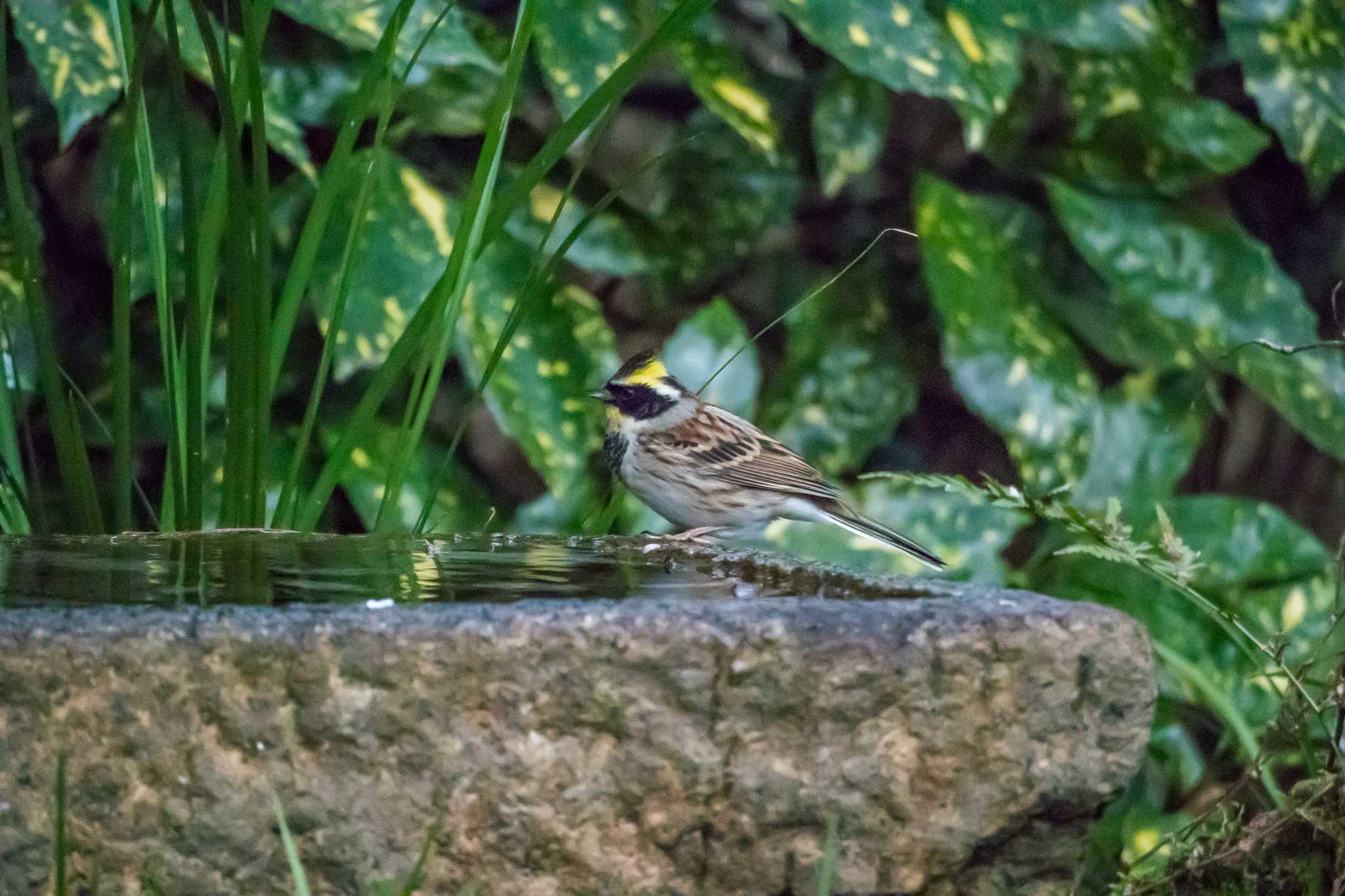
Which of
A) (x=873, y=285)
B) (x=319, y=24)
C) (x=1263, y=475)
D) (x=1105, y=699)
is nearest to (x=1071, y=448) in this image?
(x=873, y=285)

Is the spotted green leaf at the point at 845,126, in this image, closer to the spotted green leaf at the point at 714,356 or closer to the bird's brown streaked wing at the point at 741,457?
the spotted green leaf at the point at 714,356

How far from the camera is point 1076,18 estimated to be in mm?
3463

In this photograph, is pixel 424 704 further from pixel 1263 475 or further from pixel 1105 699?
pixel 1263 475

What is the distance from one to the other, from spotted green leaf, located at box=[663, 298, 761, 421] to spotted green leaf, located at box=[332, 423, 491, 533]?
526mm

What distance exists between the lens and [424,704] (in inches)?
53.9

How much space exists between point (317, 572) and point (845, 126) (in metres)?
2.12

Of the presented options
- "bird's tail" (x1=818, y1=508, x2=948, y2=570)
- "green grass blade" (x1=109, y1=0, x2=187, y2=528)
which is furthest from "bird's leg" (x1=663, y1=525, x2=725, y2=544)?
"green grass blade" (x1=109, y1=0, x2=187, y2=528)

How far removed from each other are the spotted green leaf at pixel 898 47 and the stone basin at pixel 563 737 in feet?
6.04

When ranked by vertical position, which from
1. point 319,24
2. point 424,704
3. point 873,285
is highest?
point 319,24

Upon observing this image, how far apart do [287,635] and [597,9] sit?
2.21m

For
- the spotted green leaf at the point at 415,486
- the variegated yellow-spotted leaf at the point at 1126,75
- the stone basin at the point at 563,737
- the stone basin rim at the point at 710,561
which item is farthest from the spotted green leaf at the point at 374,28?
the stone basin at the point at 563,737

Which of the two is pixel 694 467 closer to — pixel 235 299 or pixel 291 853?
pixel 235 299

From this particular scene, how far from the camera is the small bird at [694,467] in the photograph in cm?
324

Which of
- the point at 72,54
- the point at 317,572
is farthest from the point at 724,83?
the point at 317,572
